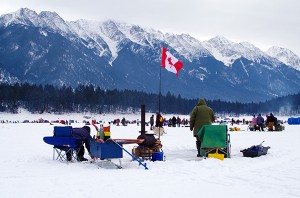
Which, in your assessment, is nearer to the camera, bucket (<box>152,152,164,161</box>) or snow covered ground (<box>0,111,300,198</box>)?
snow covered ground (<box>0,111,300,198</box>)

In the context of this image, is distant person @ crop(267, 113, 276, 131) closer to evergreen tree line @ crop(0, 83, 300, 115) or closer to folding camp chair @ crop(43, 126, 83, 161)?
folding camp chair @ crop(43, 126, 83, 161)

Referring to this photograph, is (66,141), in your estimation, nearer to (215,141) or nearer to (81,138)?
(81,138)

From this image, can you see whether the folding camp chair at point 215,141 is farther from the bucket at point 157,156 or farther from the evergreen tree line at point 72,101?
the evergreen tree line at point 72,101

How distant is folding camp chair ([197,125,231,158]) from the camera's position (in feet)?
40.6

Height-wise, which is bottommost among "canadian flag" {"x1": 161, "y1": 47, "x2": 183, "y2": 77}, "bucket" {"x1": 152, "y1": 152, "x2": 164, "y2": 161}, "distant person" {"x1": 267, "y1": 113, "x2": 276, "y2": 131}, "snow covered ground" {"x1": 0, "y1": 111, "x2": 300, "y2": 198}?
"snow covered ground" {"x1": 0, "y1": 111, "x2": 300, "y2": 198}

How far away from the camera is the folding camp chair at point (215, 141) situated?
12375 mm

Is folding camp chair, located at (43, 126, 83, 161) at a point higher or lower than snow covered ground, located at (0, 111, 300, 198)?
higher

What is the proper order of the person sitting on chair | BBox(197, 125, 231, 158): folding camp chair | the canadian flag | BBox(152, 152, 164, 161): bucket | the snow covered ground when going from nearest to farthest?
the snow covered ground
BBox(152, 152, 164, 161): bucket
the person sitting on chair
BBox(197, 125, 231, 158): folding camp chair
the canadian flag

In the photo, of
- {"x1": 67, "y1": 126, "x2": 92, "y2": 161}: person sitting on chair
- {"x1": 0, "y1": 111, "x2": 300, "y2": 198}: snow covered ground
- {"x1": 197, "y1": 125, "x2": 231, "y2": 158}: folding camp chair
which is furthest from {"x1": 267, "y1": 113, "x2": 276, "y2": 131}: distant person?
{"x1": 67, "y1": 126, "x2": 92, "y2": 161}: person sitting on chair

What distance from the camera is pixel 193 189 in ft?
25.2

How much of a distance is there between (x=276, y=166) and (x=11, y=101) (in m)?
109

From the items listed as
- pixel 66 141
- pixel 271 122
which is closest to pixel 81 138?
pixel 66 141

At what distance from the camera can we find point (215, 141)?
12430mm

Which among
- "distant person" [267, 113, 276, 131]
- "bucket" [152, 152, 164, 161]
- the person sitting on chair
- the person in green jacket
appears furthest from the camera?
"distant person" [267, 113, 276, 131]
